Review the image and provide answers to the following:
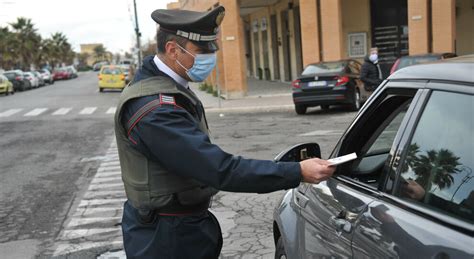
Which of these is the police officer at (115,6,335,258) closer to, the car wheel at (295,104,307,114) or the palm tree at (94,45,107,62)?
the car wheel at (295,104,307,114)

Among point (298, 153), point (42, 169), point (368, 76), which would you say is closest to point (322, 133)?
point (368, 76)

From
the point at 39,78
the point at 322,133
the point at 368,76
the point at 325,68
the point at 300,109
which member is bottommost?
the point at 39,78

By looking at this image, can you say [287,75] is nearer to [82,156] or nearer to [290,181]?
[82,156]

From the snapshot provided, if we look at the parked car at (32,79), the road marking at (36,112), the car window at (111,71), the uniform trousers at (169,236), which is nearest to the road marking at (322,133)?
the uniform trousers at (169,236)

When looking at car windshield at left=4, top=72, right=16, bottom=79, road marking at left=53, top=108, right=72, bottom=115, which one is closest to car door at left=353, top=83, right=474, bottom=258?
road marking at left=53, top=108, right=72, bottom=115

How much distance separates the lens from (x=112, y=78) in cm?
3594

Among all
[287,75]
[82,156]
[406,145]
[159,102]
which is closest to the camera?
[406,145]

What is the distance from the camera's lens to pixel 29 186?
9000mm

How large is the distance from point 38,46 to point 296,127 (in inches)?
3359

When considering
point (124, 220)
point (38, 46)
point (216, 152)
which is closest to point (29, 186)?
point (124, 220)

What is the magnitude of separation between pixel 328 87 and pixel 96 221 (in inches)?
425

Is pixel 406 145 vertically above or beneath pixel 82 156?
above

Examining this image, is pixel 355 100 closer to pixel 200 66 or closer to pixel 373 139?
pixel 373 139

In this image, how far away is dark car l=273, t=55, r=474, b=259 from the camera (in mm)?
1989
